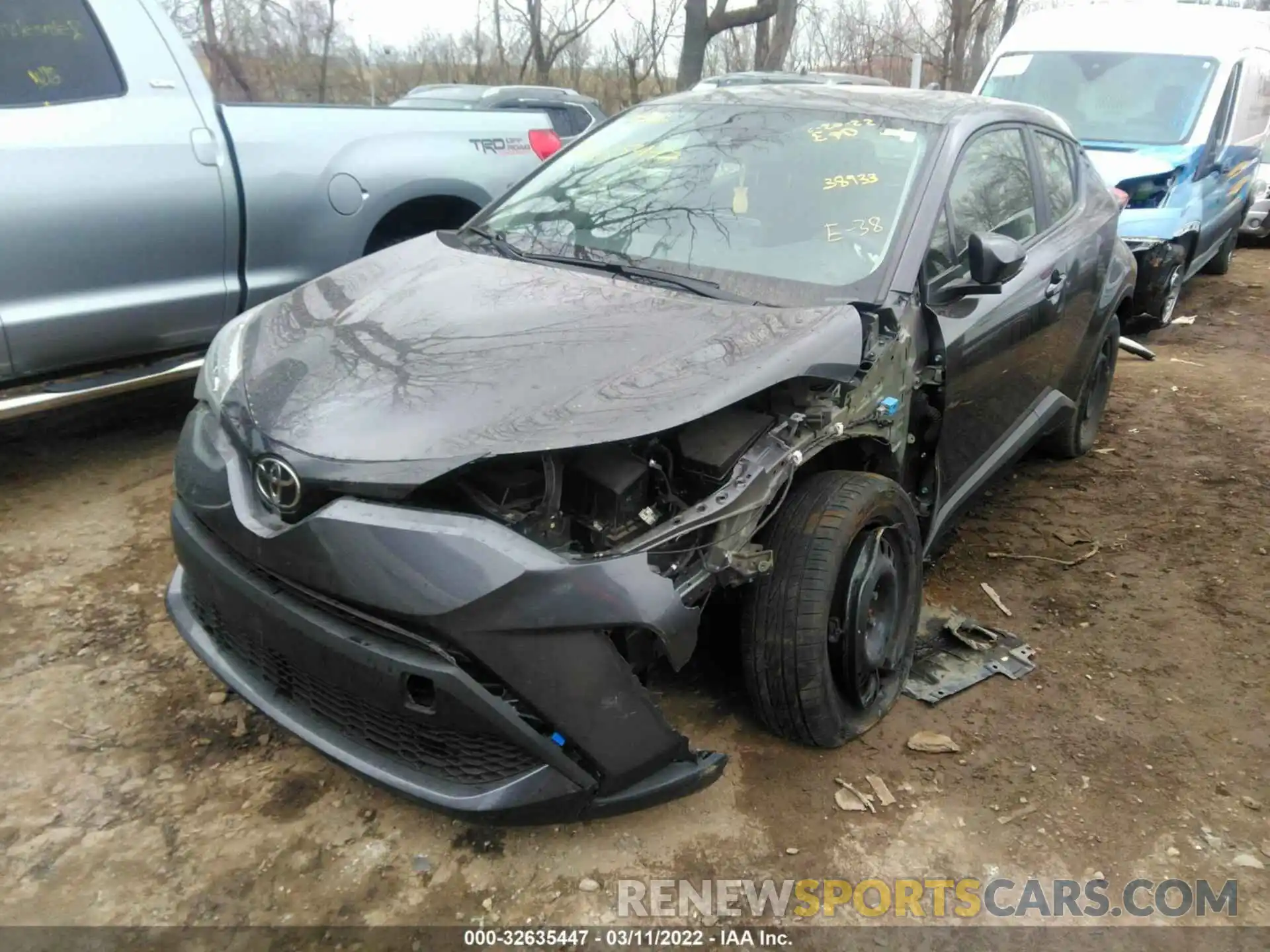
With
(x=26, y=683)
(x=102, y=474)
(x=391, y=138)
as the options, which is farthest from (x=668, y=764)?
(x=391, y=138)

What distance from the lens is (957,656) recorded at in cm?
320

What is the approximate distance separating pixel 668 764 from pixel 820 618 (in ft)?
1.77

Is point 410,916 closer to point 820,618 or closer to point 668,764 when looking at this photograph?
point 668,764

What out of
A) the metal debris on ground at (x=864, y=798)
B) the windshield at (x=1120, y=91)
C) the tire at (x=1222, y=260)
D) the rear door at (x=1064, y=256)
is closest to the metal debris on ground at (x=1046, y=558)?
the rear door at (x=1064, y=256)

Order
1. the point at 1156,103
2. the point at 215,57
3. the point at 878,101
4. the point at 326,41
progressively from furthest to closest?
1. the point at 326,41
2. the point at 215,57
3. the point at 1156,103
4. the point at 878,101

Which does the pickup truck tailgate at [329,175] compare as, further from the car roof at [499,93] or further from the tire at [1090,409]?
the car roof at [499,93]

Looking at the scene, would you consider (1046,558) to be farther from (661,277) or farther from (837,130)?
(661,277)

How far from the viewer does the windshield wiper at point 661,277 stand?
2.73m

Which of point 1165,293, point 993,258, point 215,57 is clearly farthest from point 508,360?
point 215,57

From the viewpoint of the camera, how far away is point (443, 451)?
6.67 feet

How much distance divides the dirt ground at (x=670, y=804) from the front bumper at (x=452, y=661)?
0.89 feet

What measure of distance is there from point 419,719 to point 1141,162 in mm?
6970

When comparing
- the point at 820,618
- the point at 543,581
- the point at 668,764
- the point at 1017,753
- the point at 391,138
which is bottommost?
the point at 1017,753

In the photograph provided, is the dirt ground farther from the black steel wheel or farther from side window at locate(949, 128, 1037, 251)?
the black steel wheel
